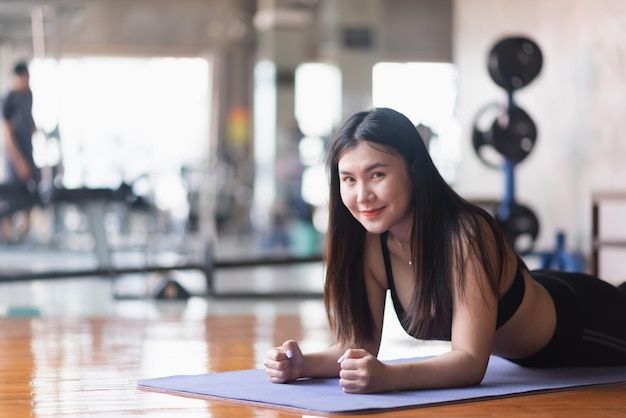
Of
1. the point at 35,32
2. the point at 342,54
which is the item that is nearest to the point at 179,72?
the point at 342,54

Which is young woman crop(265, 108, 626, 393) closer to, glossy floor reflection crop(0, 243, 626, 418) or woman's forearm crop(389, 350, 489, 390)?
woman's forearm crop(389, 350, 489, 390)

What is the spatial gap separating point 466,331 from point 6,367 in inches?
55.5

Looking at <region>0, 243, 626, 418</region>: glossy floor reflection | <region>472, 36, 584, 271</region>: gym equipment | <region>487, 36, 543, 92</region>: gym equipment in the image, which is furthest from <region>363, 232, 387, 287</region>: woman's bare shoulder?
<region>487, 36, 543, 92</region>: gym equipment

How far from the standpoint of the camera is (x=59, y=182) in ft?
23.0

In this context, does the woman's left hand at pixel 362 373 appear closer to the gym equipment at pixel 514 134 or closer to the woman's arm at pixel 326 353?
the woman's arm at pixel 326 353

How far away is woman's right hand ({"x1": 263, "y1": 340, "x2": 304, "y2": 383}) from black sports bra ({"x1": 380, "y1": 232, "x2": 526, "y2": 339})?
0.25 metres

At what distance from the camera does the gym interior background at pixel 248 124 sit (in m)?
6.21

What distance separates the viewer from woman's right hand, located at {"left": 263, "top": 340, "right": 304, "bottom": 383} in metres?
2.29

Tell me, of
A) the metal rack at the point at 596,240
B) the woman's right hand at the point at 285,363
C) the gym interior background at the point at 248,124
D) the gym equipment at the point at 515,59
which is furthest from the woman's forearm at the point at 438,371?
the gym equipment at the point at 515,59

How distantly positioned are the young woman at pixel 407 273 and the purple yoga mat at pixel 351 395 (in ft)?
0.12

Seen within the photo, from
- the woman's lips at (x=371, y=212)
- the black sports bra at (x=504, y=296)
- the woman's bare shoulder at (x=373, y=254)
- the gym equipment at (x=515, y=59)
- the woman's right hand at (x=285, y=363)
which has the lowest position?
the woman's right hand at (x=285, y=363)

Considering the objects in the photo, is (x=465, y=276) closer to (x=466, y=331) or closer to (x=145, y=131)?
(x=466, y=331)

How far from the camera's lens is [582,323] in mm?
2504

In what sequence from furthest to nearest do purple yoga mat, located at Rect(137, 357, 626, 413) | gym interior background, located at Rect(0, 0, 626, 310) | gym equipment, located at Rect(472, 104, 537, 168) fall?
gym interior background, located at Rect(0, 0, 626, 310) < gym equipment, located at Rect(472, 104, 537, 168) < purple yoga mat, located at Rect(137, 357, 626, 413)
